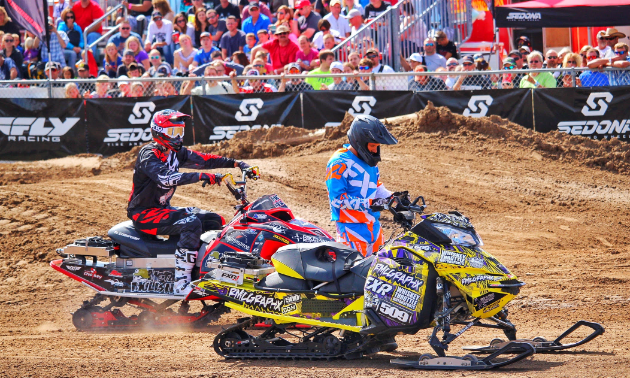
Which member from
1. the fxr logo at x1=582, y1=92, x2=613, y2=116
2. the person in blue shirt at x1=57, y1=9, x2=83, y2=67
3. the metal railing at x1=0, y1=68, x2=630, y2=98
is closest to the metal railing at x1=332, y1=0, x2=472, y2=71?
the metal railing at x1=0, y1=68, x2=630, y2=98

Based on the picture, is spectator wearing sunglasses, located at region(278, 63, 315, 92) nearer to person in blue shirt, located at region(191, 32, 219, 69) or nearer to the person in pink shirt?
the person in pink shirt

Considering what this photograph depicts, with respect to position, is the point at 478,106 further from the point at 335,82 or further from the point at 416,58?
the point at 335,82

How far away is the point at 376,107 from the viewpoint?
1495 cm

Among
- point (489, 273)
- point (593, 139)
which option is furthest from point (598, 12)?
point (489, 273)

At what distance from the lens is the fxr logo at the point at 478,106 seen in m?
14.7

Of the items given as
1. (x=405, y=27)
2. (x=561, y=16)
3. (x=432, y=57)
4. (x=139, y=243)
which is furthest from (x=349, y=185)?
(x=405, y=27)

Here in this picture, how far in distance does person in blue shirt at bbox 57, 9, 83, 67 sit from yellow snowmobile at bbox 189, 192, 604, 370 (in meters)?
14.0

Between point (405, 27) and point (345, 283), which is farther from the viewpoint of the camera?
point (405, 27)

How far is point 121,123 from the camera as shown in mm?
15688

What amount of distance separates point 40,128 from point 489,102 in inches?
368

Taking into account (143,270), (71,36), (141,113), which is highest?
(71,36)

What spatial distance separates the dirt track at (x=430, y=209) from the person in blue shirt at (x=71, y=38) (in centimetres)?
418

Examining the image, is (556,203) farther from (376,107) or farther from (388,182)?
(376,107)

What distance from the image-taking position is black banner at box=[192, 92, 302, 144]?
596 inches
